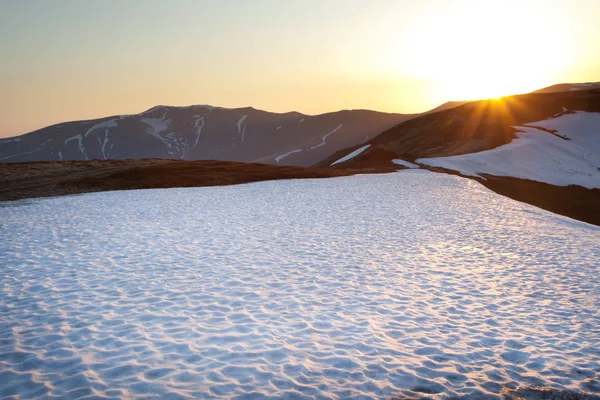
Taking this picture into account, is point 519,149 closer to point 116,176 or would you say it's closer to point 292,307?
point 116,176

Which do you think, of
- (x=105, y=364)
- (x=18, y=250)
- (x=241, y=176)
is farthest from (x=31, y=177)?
(x=105, y=364)

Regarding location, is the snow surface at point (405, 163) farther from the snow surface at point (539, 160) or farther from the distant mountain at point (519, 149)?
the snow surface at point (539, 160)

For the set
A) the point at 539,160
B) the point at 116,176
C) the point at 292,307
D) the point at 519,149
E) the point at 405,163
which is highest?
the point at 519,149

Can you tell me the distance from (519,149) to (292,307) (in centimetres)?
6666

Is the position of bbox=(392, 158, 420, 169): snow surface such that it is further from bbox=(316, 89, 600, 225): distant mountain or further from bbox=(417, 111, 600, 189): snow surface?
bbox=(417, 111, 600, 189): snow surface

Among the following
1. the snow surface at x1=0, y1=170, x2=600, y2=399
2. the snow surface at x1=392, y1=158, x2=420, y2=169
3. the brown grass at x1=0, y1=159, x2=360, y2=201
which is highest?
the snow surface at x1=392, y1=158, x2=420, y2=169

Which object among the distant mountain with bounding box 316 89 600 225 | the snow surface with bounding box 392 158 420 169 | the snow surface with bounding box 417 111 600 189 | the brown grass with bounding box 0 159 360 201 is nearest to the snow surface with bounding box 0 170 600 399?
the brown grass with bounding box 0 159 360 201

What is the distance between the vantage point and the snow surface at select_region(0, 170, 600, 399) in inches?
279

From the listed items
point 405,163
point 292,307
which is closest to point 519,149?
point 405,163

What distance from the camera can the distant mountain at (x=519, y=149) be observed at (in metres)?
49.0

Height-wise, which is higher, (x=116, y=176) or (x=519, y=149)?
(x=519, y=149)

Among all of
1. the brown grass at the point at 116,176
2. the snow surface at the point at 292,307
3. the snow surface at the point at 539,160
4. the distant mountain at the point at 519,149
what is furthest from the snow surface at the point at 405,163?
the snow surface at the point at 292,307

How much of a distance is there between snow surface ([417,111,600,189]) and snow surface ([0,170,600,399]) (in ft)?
122

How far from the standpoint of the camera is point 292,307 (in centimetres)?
1037
